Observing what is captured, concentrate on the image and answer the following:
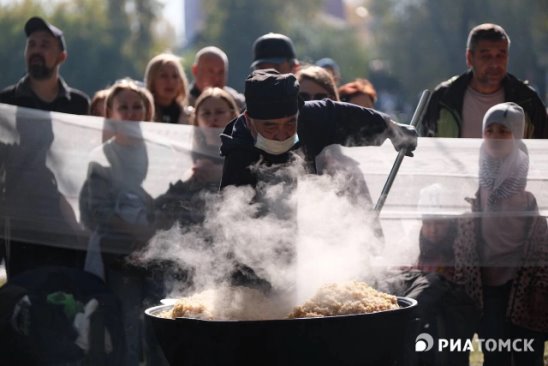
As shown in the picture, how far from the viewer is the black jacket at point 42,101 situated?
22.2ft

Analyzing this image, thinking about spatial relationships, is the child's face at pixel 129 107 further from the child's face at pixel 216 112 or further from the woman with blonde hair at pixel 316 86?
the woman with blonde hair at pixel 316 86

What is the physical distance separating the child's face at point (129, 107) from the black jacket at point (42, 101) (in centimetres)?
45

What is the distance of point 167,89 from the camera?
711cm

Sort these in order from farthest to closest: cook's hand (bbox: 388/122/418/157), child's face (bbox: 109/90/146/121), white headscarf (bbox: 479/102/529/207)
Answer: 1. child's face (bbox: 109/90/146/121)
2. white headscarf (bbox: 479/102/529/207)
3. cook's hand (bbox: 388/122/418/157)

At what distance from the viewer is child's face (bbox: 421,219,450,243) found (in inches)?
229

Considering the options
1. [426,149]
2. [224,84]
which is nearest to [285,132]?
[426,149]

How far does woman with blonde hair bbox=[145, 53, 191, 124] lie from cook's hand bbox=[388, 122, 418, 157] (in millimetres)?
2418

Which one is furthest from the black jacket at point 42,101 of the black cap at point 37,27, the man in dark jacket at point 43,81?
the black cap at point 37,27

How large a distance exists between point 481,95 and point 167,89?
2.03m

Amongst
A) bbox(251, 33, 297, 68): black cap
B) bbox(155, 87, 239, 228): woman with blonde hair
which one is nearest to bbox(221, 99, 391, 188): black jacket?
bbox(155, 87, 239, 228): woman with blonde hair

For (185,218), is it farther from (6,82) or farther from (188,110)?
(6,82)

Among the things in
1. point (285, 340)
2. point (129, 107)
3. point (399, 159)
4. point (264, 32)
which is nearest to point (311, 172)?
point (399, 159)

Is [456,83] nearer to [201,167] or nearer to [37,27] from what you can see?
[201,167]
